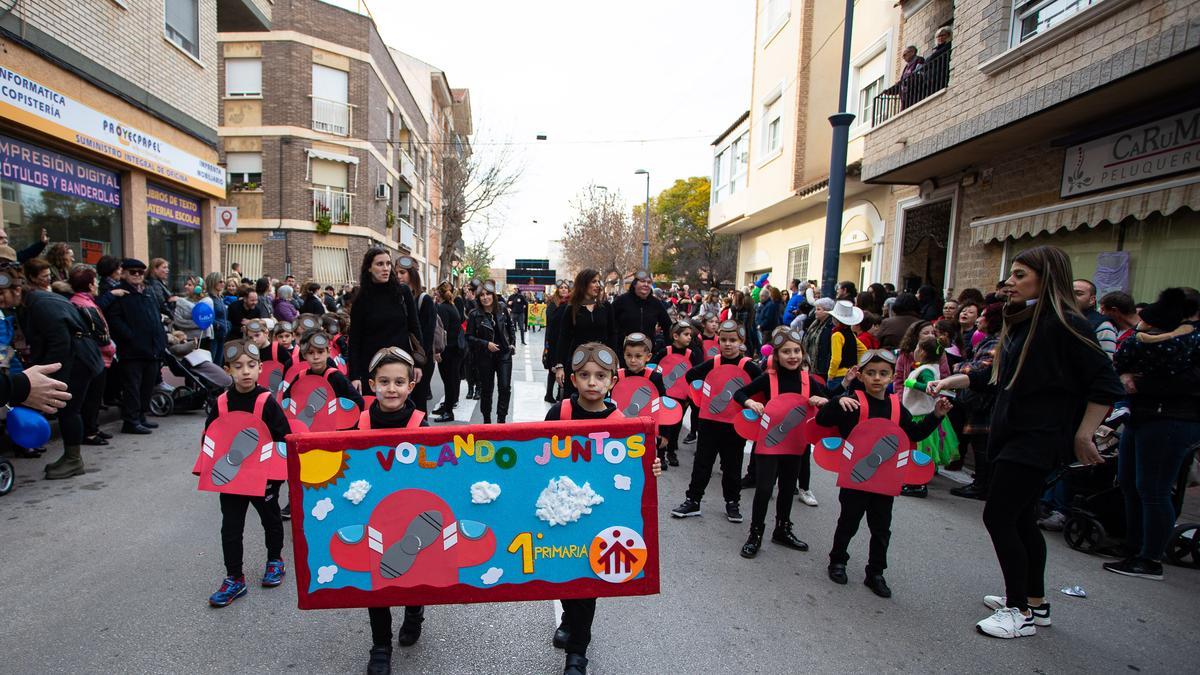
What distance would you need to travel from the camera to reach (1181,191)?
22.4 feet

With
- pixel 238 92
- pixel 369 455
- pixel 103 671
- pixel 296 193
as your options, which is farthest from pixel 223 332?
pixel 238 92

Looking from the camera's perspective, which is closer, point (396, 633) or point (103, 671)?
point (103, 671)

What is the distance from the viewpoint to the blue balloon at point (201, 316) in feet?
30.2

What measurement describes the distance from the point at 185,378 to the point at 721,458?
24.9ft

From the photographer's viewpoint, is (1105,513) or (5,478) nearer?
(1105,513)

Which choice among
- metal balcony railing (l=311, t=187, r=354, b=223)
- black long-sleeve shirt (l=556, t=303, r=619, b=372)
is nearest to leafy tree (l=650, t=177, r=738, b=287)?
metal balcony railing (l=311, t=187, r=354, b=223)

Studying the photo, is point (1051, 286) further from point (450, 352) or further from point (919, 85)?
point (919, 85)

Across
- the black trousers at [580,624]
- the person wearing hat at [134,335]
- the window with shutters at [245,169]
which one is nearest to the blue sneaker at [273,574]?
the black trousers at [580,624]

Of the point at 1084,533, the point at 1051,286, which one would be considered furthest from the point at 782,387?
the point at 1084,533

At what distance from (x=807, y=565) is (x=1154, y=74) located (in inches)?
259

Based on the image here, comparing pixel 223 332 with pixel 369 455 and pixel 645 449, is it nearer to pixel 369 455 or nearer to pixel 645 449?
pixel 369 455

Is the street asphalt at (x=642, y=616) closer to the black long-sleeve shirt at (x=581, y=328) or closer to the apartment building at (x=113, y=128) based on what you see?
the black long-sleeve shirt at (x=581, y=328)

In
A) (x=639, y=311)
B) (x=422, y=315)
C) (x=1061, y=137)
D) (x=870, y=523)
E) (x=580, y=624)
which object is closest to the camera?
(x=580, y=624)

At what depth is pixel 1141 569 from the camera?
4.25m
